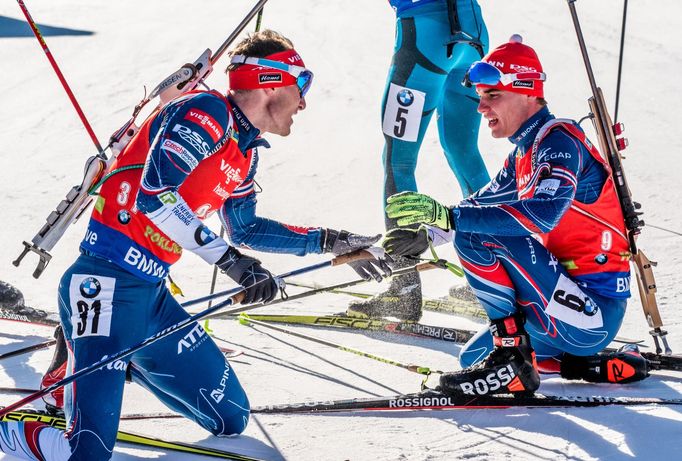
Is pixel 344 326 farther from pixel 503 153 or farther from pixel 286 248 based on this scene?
pixel 503 153

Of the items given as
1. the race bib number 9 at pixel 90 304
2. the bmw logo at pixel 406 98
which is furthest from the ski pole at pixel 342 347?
the race bib number 9 at pixel 90 304

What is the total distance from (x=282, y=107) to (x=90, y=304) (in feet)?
3.78

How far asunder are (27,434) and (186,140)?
1249mm

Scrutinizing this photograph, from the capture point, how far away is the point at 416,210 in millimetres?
4020

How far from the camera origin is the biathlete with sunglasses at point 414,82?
221 inches

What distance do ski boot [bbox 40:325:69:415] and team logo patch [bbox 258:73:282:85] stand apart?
1513mm

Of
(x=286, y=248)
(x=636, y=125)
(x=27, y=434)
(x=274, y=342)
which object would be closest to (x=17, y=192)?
(x=274, y=342)

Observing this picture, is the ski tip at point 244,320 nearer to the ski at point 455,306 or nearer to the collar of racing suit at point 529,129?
the ski at point 455,306

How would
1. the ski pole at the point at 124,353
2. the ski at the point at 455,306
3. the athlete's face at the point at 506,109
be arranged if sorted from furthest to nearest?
the ski at the point at 455,306, the athlete's face at the point at 506,109, the ski pole at the point at 124,353

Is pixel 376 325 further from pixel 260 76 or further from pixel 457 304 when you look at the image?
pixel 260 76

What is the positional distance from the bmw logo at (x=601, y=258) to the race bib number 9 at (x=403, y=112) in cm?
162

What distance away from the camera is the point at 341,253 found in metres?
4.48

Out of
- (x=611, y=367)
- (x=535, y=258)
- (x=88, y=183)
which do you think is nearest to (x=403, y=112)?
(x=535, y=258)

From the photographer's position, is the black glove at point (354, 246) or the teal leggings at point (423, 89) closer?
the black glove at point (354, 246)
